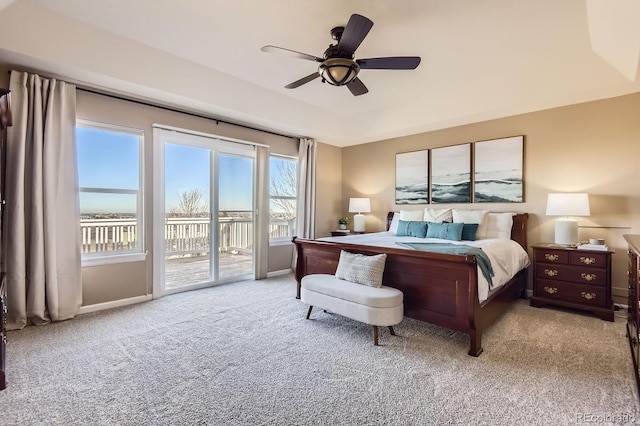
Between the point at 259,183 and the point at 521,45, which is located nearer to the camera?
the point at 521,45

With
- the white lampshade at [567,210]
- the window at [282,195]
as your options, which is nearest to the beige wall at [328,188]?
the window at [282,195]

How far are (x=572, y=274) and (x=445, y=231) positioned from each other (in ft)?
4.69

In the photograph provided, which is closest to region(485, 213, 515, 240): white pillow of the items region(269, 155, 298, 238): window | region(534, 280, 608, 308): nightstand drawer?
region(534, 280, 608, 308): nightstand drawer

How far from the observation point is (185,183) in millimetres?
4363

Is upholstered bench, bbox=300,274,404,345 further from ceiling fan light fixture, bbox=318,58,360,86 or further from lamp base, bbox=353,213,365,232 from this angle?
lamp base, bbox=353,213,365,232

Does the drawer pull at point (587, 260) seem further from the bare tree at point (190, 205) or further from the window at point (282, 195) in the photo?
the bare tree at point (190, 205)

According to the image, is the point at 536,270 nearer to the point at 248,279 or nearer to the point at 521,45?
the point at 521,45

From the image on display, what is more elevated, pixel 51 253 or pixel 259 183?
pixel 259 183

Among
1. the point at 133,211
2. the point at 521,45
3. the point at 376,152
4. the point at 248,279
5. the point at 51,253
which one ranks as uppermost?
the point at 521,45

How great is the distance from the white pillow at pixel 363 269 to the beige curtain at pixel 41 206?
291cm

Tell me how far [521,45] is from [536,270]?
8.52 feet

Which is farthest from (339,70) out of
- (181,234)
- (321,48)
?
(181,234)

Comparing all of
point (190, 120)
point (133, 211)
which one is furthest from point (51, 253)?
point (190, 120)
